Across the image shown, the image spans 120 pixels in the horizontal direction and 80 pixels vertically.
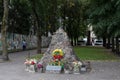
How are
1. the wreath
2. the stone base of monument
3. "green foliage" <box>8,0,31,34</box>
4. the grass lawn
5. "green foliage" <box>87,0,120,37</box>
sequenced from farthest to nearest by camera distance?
"green foliage" <box>8,0,31,34</box>
the grass lawn
the wreath
the stone base of monument
"green foliage" <box>87,0,120,37</box>

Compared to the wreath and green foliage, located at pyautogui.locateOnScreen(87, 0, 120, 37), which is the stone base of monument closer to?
the wreath

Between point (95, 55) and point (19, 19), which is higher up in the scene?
point (19, 19)

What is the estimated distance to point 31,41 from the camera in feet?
200

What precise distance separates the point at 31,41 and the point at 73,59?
41449mm

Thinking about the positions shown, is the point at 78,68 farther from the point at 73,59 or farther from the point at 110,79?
the point at 110,79

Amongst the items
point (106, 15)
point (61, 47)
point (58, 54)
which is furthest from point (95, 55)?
point (106, 15)

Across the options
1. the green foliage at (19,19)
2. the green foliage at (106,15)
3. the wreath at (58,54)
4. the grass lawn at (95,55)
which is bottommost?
the grass lawn at (95,55)

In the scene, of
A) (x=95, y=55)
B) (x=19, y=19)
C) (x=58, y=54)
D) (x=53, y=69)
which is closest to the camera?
(x=53, y=69)

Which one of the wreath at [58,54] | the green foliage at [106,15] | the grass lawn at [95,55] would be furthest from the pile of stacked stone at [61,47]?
the grass lawn at [95,55]

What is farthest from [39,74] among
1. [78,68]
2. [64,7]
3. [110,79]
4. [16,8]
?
[64,7]

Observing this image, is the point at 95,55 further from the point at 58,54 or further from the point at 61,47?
the point at 58,54

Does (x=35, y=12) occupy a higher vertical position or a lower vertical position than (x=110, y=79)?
higher

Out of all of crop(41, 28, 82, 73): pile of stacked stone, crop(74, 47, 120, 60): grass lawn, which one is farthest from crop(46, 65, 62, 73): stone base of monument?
crop(74, 47, 120, 60): grass lawn

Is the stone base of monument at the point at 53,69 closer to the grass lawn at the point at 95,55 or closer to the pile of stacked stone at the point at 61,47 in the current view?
the pile of stacked stone at the point at 61,47
